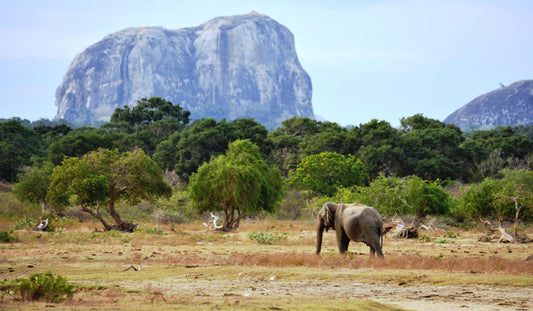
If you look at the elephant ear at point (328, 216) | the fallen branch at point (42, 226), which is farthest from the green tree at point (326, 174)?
the elephant ear at point (328, 216)

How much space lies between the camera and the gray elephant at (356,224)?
1833 cm

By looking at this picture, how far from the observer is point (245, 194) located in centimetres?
3738

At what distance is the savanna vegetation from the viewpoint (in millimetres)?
20355

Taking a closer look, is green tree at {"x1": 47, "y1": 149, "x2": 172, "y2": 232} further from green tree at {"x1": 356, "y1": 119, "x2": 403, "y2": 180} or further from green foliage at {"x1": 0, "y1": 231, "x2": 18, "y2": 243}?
green tree at {"x1": 356, "y1": 119, "x2": 403, "y2": 180}

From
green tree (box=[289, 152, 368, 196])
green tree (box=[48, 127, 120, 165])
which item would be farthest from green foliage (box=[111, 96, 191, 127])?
green tree (box=[289, 152, 368, 196])

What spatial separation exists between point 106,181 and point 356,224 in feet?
71.3

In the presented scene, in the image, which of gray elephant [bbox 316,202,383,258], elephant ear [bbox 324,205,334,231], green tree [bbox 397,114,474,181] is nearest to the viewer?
gray elephant [bbox 316,202,383,258]

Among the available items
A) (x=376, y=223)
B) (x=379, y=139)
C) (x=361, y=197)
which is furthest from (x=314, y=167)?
(x=376, y=223)

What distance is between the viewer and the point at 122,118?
107 meters

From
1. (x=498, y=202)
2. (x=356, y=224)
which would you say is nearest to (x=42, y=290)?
(x=356, y=224)

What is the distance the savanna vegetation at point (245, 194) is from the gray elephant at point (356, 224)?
0.76 meters

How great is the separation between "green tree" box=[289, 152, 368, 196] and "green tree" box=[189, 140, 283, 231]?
38.6 ft

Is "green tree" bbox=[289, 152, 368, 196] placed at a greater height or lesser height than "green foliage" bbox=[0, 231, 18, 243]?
greater

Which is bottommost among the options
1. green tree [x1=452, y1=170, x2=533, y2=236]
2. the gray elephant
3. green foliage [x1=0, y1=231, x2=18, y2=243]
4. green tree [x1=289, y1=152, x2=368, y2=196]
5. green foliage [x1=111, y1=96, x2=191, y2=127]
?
green foliage [x1=0, y1=231, x2=18, y2=243]
